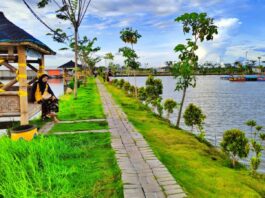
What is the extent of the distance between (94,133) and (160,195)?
4.92 m

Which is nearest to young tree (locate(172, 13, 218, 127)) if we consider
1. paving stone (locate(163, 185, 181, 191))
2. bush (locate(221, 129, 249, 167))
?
bush (locate(221, 129, 249, 167))

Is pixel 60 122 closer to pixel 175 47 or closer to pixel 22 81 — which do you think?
pixel 22 81

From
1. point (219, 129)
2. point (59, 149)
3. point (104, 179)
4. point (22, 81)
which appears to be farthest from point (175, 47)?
point (104, 179)

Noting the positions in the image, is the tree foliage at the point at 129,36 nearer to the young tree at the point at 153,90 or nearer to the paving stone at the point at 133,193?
the young tree at the point at 153,90

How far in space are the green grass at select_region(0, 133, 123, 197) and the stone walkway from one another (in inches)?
7.3

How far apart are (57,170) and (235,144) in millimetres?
6213

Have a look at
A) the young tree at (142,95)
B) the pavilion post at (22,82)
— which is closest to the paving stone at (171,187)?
the pavilion post at (22,82)

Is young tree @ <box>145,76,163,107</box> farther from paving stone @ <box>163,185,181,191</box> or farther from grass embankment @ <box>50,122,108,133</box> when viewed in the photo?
paving stone @ <box>163,185,181,191</box>

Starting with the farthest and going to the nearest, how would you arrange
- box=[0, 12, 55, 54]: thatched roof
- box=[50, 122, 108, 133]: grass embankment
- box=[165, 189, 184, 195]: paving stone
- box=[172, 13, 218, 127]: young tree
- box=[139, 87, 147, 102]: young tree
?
box=[139, 87, 147, 102]: young tree < box=[172, 13, 218, 127]: young tree < box=[50, 122, 108, 133]: grass embankment < box=[0, 12, 55, 54]: thatched roof < box=[165, 189, 184, 195]: paving stone

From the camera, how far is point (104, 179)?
18.3 ft

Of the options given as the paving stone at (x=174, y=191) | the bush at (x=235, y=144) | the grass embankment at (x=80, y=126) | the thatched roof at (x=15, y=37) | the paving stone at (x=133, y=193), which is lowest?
the bush at (x=235, y=144)

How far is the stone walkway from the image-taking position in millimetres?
4915

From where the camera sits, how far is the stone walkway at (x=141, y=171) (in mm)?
4915

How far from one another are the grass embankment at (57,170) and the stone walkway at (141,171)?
0.17 m
